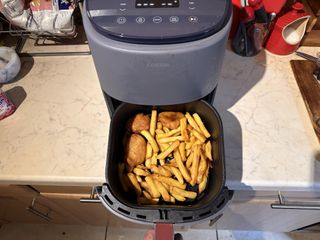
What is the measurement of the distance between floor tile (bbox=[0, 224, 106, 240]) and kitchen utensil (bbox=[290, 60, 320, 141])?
40.6 inches

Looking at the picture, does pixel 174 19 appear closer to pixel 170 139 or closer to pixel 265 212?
pixel 170 139

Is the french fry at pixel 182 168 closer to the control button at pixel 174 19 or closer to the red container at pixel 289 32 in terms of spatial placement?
the control button at pixel 174 19

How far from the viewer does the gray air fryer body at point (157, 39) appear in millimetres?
377

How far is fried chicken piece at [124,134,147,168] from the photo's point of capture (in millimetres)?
522

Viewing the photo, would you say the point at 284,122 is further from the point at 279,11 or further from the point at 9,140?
the point at 9,140

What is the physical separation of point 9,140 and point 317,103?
760 millimetres

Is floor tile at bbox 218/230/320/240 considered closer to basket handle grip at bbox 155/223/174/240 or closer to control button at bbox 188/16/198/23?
basket handle grip at bbox 155/223/174/240

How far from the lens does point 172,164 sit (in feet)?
1.76

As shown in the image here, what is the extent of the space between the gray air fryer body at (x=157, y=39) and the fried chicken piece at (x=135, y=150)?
0.14 meters

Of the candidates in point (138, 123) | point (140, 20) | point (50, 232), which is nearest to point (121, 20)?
point (140, 20)

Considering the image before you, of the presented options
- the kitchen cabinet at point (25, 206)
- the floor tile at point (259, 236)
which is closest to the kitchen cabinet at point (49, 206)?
the kitchen cabinet at point (25, 206)

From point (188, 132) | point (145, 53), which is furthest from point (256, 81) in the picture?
point (145, 53)

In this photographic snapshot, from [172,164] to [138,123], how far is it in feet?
0.37

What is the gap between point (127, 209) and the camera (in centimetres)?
42
